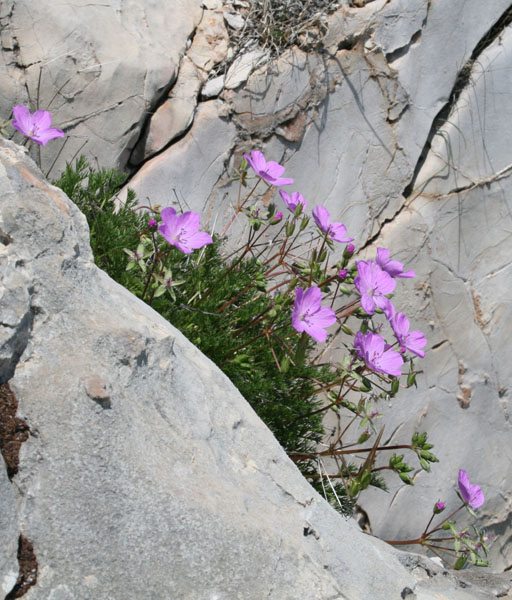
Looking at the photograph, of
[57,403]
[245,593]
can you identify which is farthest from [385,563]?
[57,403]

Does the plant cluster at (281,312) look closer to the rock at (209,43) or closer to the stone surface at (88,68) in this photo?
the stone surface at (88,68)

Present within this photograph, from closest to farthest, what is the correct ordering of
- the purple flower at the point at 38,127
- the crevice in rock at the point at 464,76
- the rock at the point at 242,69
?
the purple flower at the point at 38,127 → the rock at the point at 242,69 → the crevice in rock at the point at 464,76

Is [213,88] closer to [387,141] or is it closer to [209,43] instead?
[209,43]

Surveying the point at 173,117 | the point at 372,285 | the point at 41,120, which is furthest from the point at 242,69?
the point at 372,285

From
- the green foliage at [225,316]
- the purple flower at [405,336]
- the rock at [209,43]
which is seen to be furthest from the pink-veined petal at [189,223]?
the rock at [209,43]

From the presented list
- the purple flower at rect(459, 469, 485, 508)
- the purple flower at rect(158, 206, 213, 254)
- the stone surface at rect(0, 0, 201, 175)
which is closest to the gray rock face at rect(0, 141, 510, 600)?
the purple flower at rect(158, 206, 213, 254)
